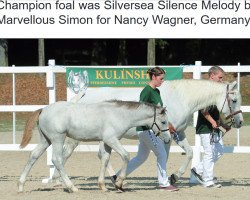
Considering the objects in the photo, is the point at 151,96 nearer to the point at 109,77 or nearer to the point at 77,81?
the point at 109,77

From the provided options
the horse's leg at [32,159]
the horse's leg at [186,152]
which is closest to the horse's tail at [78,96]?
the horse's leg at [32,159]

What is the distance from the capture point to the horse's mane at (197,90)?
13156mm

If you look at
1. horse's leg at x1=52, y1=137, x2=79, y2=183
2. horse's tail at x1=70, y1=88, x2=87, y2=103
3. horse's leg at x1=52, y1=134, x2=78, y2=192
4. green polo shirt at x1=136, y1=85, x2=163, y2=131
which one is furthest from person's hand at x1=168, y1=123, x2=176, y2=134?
horse's tail at x1=70, y1=88, x2=87, y2=103

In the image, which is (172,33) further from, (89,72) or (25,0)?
(25,0)

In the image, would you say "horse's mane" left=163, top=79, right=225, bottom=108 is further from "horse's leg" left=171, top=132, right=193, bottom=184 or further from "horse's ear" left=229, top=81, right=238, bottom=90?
"horse's leg" left=171, top=132, right=193, bottom=184

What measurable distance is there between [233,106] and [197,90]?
56 cm

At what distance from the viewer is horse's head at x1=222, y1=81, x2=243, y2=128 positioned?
1312 cm

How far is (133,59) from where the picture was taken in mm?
47125

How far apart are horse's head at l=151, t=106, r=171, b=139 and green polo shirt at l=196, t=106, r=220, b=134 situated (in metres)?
1.02

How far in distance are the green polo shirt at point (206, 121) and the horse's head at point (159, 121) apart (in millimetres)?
1023

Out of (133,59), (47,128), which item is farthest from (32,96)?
(47,128)

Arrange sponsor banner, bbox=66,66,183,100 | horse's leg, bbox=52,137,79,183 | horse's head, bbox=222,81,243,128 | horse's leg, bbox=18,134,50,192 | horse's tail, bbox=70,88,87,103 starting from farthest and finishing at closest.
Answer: sponsor banner, bbox=66,66,183,100
horse's tail, bbox=70,88,87,103
horse's leg, bbox=52,137,79,183
horse's head, bbox=222,81,243,128
horse's leg, bbox=18,134,50,192

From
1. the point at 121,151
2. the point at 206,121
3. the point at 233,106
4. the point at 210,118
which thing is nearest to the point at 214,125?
the point at 210,118

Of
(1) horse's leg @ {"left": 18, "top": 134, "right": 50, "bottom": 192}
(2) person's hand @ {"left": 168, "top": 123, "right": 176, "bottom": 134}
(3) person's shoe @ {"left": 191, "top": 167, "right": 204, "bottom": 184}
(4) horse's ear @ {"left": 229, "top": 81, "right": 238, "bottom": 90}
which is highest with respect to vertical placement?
(4) horse's ear @ {"left": 229, "top": 81, "right": 238, "bottom": 90}
